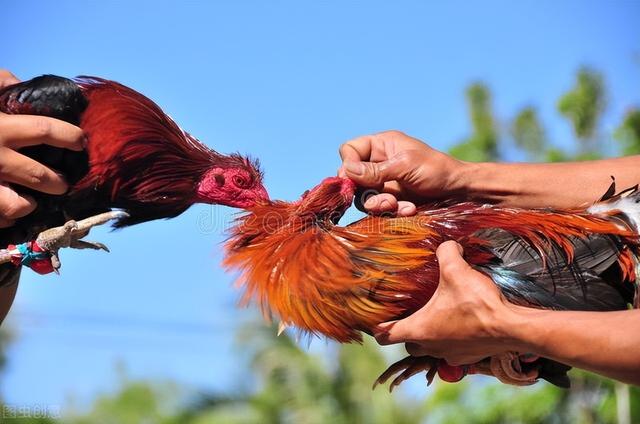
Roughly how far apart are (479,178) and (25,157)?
4.53 ft

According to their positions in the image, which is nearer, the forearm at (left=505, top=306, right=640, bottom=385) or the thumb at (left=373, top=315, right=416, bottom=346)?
the forearm at (left=505, top=306, right=640, bottom=385)

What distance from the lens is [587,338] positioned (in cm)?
172

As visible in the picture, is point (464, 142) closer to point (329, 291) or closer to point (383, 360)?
point (383, 360)

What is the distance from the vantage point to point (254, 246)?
2.34 meters

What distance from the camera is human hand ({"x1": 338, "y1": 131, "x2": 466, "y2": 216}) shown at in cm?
246

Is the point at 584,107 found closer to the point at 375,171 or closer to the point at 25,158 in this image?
the point at 375,171

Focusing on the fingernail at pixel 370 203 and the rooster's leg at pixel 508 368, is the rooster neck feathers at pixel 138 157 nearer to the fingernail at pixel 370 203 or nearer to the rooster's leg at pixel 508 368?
the fingernail at pixel 370 203

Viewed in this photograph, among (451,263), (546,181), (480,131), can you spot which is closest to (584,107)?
(480,131)

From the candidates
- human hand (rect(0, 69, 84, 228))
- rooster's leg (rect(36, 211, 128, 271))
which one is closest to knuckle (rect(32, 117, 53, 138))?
human hand (rect(0, 69, 84, 228))

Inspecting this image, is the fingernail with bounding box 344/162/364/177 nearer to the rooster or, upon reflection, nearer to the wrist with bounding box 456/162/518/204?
the rooster

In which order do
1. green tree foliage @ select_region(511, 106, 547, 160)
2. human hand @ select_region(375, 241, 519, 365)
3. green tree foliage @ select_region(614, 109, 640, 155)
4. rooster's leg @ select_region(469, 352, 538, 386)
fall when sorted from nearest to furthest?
human hand @ select_region(375, 241, 519, 365), rooster's leg @ select_region(469, 352, 538, 386), green tree foliage @ select_region(614, 109, 640, 155), green tree foliage @ select_region(511, 106, 547, 160)

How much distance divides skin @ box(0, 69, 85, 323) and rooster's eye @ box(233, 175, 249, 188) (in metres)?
0.50

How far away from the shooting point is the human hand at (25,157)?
2285 mm

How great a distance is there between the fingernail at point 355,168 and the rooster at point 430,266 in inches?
7.9
